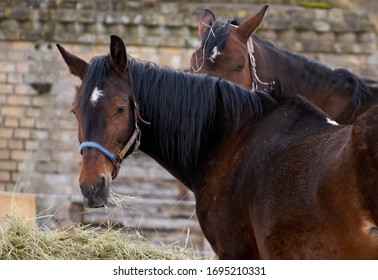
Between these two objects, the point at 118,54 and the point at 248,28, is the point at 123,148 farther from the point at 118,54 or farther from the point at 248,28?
the point at 248,28

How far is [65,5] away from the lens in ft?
57.9

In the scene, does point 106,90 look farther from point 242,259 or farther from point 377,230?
point 377,230

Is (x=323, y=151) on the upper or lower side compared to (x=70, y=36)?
upper

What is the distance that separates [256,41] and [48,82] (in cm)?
1038

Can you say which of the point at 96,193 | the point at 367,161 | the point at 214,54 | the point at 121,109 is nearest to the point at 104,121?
the point at 121,109

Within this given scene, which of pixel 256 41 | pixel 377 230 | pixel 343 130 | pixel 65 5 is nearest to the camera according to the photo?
pixel 377 230

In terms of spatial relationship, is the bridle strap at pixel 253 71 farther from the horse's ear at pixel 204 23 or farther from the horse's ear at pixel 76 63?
the horse's ear at pixel 76 63

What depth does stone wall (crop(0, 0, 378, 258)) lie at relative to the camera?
17484mm

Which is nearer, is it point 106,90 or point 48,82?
point 106,90

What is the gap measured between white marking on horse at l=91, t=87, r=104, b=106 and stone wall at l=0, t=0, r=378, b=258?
1122cm

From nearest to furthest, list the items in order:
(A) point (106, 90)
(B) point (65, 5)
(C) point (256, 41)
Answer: (A) point (106, 90)
(C) point (256, 41)
(B) point (65, 5)

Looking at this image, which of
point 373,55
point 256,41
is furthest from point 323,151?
point 373,55

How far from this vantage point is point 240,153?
5.99 metres

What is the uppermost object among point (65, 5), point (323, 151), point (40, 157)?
point (323, 151)
